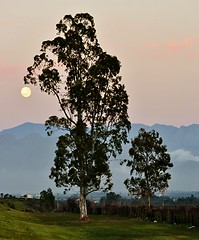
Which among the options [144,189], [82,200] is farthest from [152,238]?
[144,189]

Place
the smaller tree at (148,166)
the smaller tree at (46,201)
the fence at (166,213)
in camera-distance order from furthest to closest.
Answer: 1. the smaller tree at (46,201)
2. the smaller tree at (148,166)
3. the fence at (166,213)

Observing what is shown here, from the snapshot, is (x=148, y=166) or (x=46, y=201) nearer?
(x=148, y=166)

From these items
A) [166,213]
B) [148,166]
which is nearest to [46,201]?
[148,166]

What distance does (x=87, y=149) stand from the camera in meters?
65.2

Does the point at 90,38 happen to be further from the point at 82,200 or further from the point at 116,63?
the point at 82,200

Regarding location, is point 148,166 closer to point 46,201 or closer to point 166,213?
point 166,213

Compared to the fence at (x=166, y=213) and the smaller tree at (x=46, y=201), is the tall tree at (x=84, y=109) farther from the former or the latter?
the smaller tree at (x=46, y=201)

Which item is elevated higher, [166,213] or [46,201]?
[46,201]

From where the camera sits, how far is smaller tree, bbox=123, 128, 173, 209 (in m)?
78.0

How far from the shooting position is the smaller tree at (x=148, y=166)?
78.0 meters

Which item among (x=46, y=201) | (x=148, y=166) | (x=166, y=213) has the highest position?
(x=148, y=166)

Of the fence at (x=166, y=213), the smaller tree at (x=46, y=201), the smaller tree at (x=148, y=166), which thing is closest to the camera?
the fence at (x=166, y=213)

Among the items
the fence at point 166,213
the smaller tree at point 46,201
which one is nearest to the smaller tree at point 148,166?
the fence at point 166,213

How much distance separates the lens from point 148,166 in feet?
255
